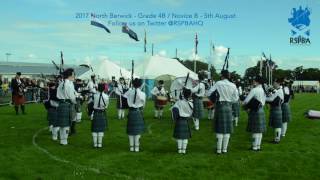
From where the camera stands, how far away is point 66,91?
11.5 meters

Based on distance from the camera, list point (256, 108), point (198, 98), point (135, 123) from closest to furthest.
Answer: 1. point (135, 123)
2. point (256, 108)
3. point (198, 98)

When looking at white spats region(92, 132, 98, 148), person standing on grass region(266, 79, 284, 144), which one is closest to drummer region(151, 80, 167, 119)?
person standing on grass region(266, 79, 284, 144)

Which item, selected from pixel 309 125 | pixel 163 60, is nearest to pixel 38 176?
pixel 309 125

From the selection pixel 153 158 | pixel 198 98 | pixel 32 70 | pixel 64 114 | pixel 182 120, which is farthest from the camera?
pixel 32 70

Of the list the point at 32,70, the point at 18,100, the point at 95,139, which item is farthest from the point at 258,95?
the point at 32,70

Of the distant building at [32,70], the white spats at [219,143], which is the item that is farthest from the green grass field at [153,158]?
the distant building at [32,70]

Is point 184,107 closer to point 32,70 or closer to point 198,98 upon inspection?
point 198,98

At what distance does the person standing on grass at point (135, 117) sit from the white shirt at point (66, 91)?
1.56m

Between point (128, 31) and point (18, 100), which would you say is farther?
point (128, 31)

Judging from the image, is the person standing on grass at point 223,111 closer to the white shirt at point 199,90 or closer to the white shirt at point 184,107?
the white shirt at point 184,107

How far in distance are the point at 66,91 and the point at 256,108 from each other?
14.9ft

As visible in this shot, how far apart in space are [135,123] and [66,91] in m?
1.99

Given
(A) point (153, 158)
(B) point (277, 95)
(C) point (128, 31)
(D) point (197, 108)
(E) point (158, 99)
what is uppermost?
(C) point (128, 31)

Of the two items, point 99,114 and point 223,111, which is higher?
point 223,111
